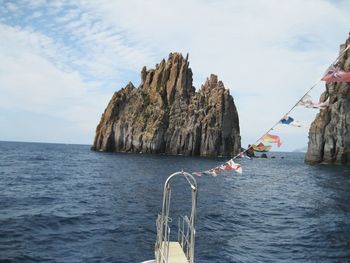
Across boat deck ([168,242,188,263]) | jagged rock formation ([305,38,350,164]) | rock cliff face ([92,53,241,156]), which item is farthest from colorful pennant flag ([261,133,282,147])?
rock cliff face ([92,53,241,156])

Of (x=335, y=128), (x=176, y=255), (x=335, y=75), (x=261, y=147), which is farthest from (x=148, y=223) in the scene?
(x=335, y=128)

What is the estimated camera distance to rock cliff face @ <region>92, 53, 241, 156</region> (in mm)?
125312

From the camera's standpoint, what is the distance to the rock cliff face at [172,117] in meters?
125

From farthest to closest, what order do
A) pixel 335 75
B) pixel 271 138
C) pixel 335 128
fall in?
pixel 335 128
pixel 271 138
pixel 335 75

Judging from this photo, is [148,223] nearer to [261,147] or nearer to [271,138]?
[261,147]

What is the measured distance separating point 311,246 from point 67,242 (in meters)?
13.7

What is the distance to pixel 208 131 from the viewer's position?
404 feet

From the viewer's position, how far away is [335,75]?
13078mm

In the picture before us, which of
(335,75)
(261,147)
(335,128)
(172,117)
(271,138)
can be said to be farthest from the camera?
(172,117)

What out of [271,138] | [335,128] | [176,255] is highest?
[335,128]

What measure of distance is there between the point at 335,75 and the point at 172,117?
121 metres

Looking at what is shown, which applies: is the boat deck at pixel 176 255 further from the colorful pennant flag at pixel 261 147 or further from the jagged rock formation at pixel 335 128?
the jagged rock formation at pixel 335 128

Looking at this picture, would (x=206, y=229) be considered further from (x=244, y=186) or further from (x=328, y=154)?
(x=328, y=154)

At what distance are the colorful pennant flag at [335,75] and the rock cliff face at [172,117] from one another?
109 metres
